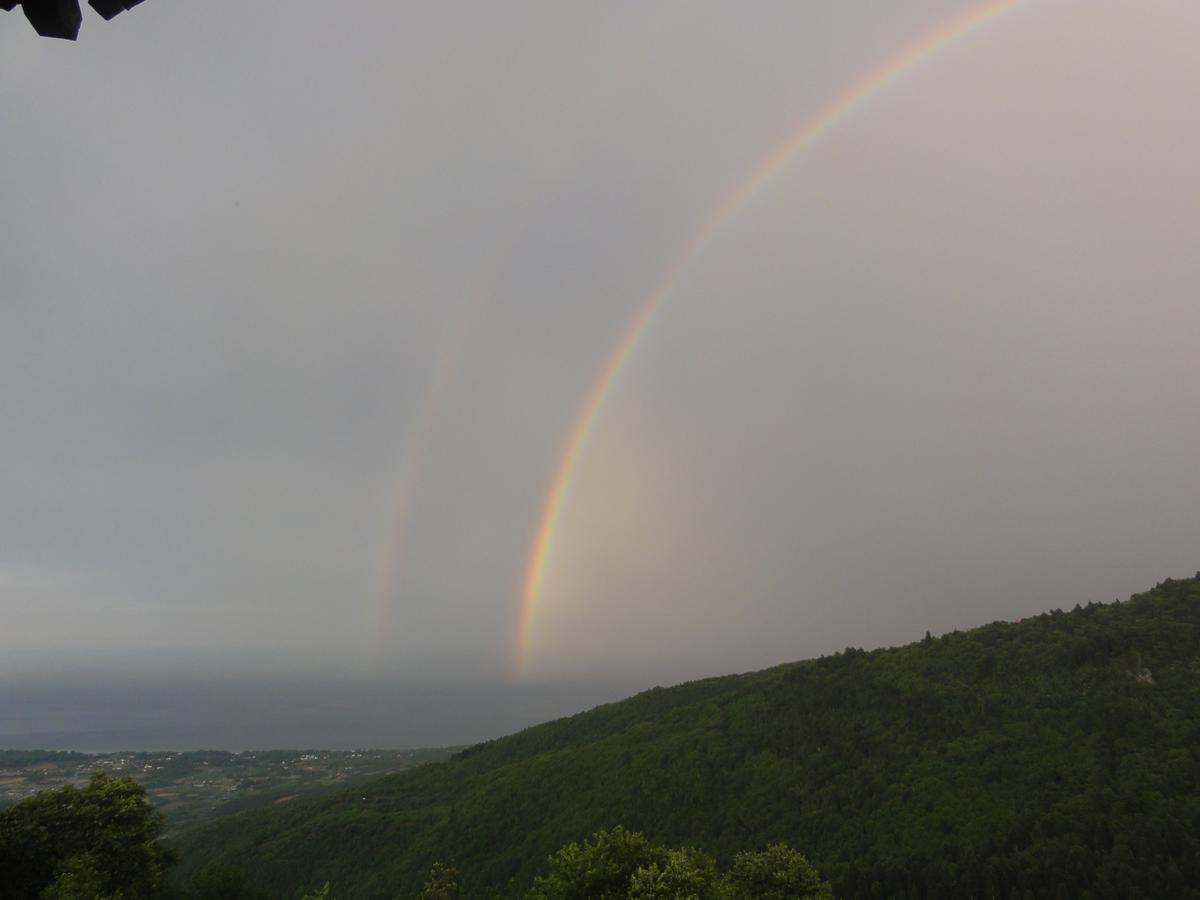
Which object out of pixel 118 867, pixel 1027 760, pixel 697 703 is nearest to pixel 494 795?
pixel 697 703

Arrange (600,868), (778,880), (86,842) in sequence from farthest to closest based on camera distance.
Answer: (86,842) → (778,880) → (600,868)

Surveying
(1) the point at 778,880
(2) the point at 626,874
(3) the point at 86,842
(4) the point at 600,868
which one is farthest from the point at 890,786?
(3) the point at 86,842

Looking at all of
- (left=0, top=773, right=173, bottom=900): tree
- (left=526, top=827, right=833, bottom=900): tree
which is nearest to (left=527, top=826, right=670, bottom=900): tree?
(left=526, top=827, right=833, bottom=900): tree

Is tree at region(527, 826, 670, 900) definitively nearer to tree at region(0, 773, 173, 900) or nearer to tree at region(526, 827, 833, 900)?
tree at region(526, 827, 833, 900)

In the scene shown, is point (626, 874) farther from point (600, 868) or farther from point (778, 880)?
point (778, 880)

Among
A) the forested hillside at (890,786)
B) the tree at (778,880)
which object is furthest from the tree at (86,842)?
the forested hillside at (890,786)

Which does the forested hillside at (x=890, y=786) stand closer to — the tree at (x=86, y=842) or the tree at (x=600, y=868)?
the tree at (x=600, y=868)
